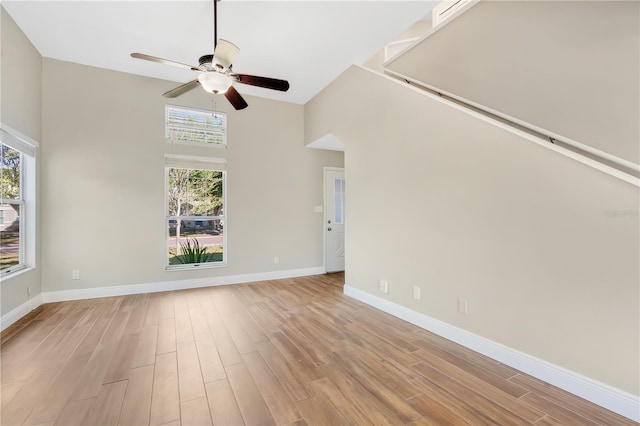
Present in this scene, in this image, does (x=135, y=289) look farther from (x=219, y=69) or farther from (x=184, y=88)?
(x=219, y=69)

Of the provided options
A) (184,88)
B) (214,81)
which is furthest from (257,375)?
(184,88)

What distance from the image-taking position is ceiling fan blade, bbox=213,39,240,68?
233cm

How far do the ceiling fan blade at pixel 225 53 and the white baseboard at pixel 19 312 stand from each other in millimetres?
3502

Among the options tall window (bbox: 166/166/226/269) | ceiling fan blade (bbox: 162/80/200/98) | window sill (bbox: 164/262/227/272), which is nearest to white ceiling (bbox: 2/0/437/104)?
ceiling fan blade (bbox: 162/80/200/98)

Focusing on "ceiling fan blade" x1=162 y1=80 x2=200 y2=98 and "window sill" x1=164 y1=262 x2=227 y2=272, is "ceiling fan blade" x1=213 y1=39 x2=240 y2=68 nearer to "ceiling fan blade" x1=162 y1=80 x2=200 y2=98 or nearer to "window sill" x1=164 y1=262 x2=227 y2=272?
"ceiling fan blade" x1=162 y1=80 x2=200 y2=98

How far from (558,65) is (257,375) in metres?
3.34

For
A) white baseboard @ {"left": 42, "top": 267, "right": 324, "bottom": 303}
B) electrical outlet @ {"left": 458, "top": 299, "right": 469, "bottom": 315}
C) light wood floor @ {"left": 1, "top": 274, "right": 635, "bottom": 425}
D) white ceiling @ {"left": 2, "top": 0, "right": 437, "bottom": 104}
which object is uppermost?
white ceiling @ {"left": 2, "top": 0, "right": 437, "bottom": 104}

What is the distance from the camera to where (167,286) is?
14.9 ft

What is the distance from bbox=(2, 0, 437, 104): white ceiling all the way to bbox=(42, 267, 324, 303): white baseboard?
3282 millimetres

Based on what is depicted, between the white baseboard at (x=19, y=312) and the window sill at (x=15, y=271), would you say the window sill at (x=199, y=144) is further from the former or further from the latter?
the white baseboard at (x=19, y=312)

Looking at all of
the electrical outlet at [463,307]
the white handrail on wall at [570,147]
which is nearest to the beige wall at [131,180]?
the electrical outlet at [463,307]

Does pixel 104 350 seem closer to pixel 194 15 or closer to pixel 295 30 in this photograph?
pixel 194 15

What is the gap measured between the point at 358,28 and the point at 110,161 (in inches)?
156

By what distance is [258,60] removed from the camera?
3896mm
